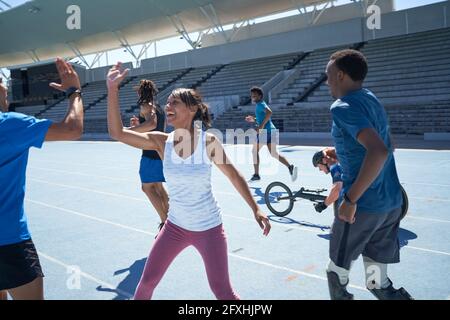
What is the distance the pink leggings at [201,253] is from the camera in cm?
263

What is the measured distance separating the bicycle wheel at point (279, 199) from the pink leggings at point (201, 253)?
344cm

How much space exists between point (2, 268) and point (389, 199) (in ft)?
7.37

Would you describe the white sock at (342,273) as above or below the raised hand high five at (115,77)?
below

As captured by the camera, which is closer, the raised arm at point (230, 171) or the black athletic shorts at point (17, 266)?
the black athletic shorts at point (17, 266)

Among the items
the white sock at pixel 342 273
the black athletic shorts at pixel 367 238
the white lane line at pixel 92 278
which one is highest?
the black athletic shorts at pixel 367 238

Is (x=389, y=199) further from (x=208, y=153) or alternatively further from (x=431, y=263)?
(x=431, y=263)

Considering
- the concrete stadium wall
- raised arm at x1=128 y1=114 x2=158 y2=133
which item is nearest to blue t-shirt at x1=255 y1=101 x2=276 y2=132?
raised arm at x1=128 y1=114 x2=158 y2=133

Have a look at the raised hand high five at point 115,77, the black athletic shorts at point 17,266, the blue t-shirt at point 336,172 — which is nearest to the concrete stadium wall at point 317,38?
the blue t-shirt at point 336,172

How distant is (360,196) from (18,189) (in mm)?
1959

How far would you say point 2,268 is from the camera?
2.12m

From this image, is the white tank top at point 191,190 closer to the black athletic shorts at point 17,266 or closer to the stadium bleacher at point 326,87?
the black athletic shorts at point 17,266

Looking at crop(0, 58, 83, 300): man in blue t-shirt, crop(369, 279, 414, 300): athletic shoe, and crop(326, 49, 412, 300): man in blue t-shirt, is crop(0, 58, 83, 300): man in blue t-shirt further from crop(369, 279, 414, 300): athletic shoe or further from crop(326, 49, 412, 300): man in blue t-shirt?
crop(369, 279, 414, 300): athletic shoe
